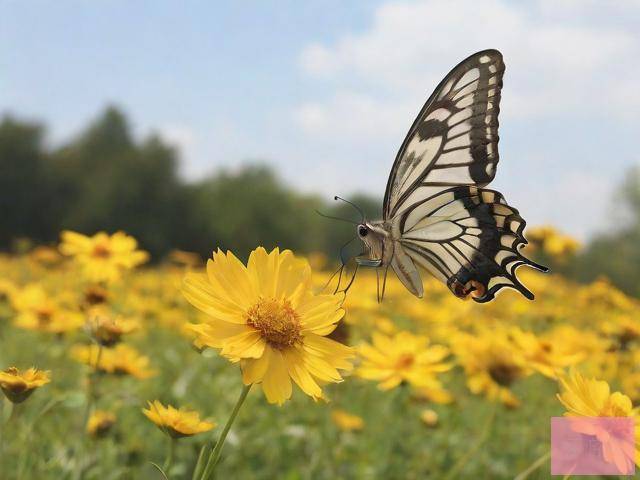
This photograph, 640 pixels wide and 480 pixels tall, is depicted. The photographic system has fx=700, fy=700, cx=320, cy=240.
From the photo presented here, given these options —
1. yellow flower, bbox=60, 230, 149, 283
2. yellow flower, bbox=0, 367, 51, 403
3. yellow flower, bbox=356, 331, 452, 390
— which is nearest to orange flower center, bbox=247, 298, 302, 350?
yellow flower, bbox=0, 367, 51, 403

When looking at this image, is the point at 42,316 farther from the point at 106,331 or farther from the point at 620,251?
the point at 620,251

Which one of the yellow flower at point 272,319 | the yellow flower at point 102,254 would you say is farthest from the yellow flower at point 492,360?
the yellow flower at point 102,254

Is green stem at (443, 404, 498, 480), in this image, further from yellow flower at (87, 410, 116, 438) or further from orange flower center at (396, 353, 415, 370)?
yellow flower at (87, 410, 116, 438)

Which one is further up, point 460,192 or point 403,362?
point 460,192

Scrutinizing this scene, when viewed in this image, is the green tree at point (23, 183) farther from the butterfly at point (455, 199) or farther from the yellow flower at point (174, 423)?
the yellow flower at point (174, 423)

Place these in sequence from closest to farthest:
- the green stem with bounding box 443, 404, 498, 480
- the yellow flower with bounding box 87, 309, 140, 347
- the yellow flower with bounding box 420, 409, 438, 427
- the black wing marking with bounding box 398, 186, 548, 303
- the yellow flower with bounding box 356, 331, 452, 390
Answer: the yellow flower with bounding box 87, 309, 140, 347, the green stem with bounding box 443, 404, 498, 480, the yellow flower with bounding box 356, 331, 452, 390, the black wing marking with bounding box 398, 186, 548, 303, the yellow flower with bounding box 420, 409, 438, 427

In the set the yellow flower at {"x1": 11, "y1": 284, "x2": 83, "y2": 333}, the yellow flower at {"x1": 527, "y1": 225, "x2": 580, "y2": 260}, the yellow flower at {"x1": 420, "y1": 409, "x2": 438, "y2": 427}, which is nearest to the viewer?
the yellow flower at {"x1": 11, "y1": 284, "x2": 83, "y2": 333}
